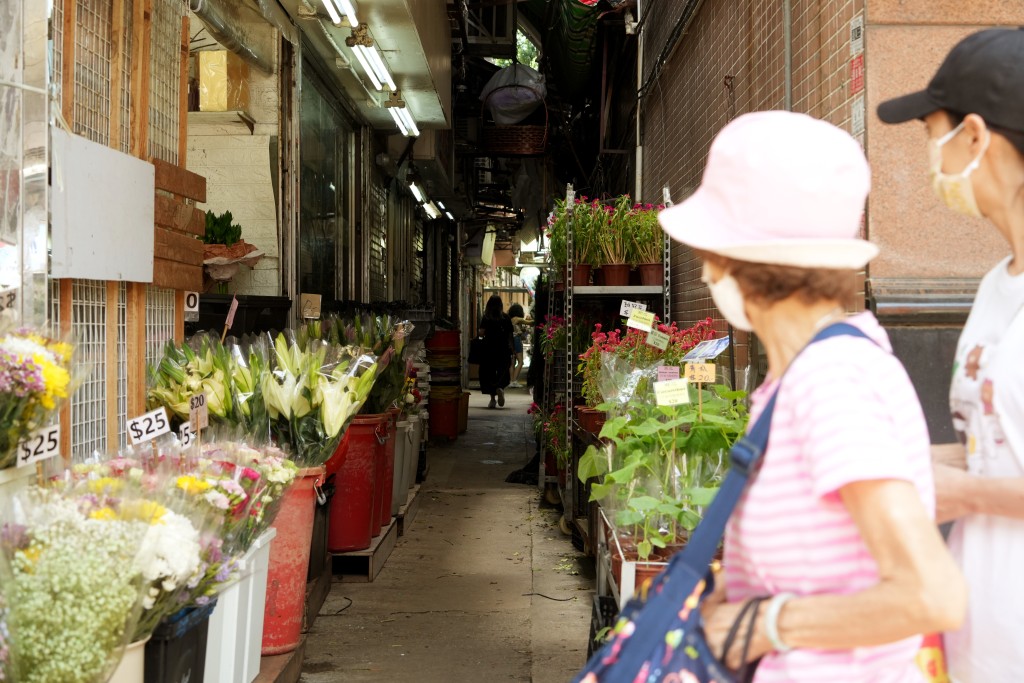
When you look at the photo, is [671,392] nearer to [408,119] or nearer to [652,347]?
[652,347]

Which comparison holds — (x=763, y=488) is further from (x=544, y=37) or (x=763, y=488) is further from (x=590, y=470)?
(x=544, y=37)

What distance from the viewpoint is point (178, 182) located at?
161 inches

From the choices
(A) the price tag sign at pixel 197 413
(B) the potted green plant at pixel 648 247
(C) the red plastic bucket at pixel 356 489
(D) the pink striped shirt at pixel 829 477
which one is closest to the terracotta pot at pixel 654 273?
(B) the potted green plant at pixel 648 247

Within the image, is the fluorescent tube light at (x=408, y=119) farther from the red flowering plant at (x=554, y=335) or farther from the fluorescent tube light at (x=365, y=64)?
the red flowering plant at (x=554, y=335)

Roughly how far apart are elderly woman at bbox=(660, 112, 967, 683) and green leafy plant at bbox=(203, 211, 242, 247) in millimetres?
4628

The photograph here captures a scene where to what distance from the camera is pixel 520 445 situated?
11.3 meters

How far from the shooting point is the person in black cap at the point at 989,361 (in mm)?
1562

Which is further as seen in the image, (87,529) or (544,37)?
(544,37)

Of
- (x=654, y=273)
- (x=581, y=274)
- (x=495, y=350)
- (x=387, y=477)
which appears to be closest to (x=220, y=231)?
(x=387, y=477)

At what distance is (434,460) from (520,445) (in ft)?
5.02

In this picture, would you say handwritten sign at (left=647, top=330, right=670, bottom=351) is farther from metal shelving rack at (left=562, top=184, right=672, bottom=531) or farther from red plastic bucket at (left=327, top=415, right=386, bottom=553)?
red plastic bucket at (left=327, top=415, right=386, bottom=553)

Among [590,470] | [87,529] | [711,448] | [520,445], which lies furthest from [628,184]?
[87,529]

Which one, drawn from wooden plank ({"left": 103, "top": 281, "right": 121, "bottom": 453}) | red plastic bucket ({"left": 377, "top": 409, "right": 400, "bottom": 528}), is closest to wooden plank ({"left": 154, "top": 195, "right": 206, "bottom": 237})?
wooden plank ({"left": 103, "top": 281, "right": 121, "bottom": 453})

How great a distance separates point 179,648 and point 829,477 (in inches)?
75.4
